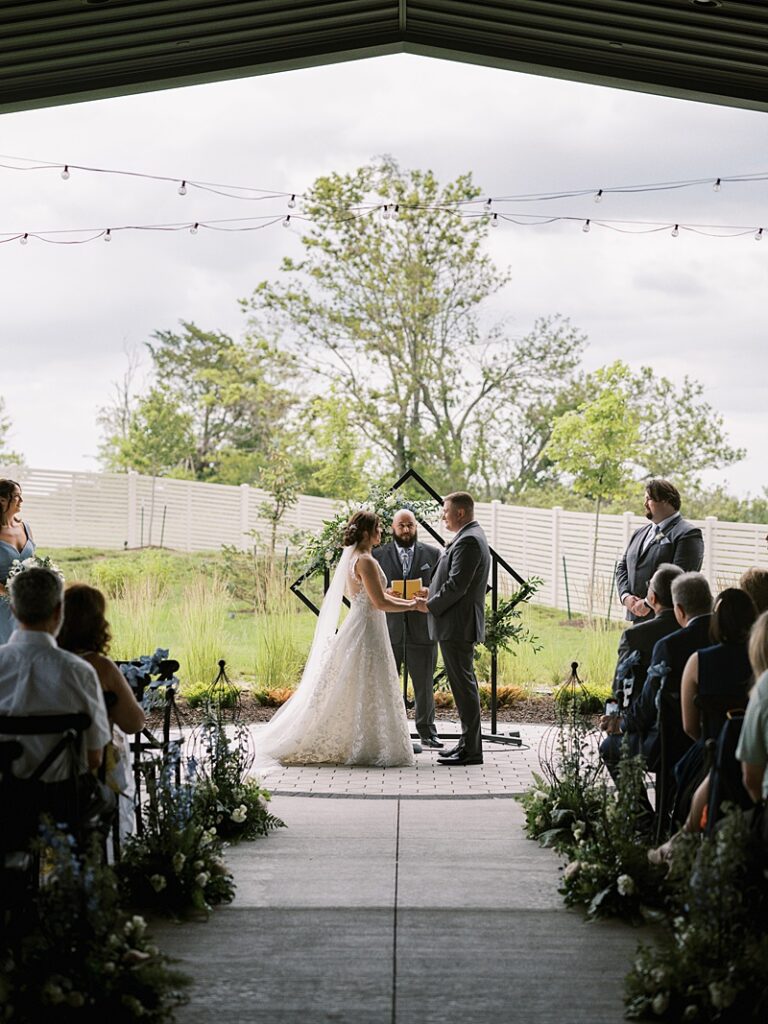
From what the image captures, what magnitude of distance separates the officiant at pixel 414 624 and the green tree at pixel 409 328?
14.9 meters

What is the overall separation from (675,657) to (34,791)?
8.13 ft

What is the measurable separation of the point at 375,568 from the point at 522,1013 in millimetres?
4509

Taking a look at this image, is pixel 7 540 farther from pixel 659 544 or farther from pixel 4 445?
pixel 4 445

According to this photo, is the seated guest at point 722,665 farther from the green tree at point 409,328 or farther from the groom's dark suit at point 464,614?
the green tree at point 409,328

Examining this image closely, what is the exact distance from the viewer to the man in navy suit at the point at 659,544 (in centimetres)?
728

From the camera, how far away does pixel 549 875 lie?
5.09 m

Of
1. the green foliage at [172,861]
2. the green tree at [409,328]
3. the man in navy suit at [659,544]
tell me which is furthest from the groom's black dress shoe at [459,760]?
the green tree at [409,328]

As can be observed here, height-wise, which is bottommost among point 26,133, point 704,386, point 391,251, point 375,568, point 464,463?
point 375,568

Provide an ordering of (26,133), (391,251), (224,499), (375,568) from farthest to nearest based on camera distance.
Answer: (26,133) → (391,251) → (224,499) → (375,568)

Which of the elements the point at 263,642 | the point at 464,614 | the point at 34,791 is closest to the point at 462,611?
the point at 464,614

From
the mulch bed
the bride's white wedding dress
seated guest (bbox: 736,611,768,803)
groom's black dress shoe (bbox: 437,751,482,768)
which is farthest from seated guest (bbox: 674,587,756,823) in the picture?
the mulch bed

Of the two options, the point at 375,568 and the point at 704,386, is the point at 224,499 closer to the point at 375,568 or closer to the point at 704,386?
the point at 704,386

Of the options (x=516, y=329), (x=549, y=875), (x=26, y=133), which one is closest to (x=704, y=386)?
(x=516, y=329)

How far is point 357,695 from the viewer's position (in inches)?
309
